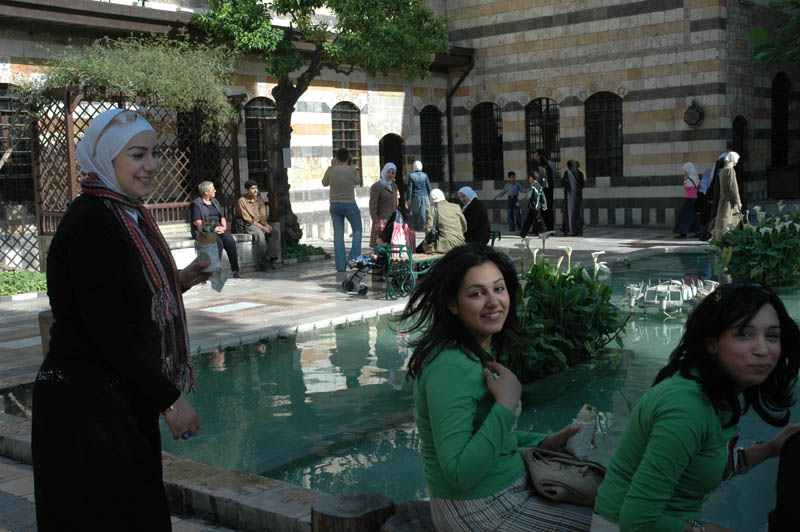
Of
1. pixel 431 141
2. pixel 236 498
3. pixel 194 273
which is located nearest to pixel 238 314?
pixel 236 498

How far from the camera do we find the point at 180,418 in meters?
2.78

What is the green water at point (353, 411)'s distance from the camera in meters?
5.08

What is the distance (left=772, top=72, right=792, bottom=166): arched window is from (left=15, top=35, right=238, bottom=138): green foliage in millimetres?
14655

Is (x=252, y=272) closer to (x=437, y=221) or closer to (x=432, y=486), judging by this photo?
(x=437, y=221)

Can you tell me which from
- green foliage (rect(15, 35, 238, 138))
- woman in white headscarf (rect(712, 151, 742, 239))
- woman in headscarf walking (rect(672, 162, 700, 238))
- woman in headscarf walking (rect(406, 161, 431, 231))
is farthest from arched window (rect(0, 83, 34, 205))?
woman in headscarf walking (rect(672, 162, 700, 238))

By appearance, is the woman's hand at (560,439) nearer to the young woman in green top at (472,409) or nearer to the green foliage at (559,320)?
the young woman in green top at (472,409)

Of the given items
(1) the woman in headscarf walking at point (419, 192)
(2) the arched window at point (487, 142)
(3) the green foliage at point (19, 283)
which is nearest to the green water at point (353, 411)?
(3) the green foliage at point (19, 283)

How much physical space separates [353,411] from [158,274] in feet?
12.5

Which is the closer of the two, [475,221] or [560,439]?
[560,439]

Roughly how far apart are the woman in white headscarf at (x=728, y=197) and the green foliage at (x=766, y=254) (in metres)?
3.17

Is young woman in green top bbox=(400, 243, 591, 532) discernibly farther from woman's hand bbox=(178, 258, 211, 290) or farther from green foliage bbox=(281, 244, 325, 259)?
green foliage bbox=(281, 244, 325, 259)

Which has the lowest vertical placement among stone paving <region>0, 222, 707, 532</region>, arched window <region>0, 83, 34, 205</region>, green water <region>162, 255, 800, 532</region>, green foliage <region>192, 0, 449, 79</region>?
green water <region>162, 255, 800, 532</region>

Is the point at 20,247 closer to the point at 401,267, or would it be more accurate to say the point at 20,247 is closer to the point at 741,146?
the point at 401,267

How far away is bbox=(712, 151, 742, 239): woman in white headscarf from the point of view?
1439 cm
